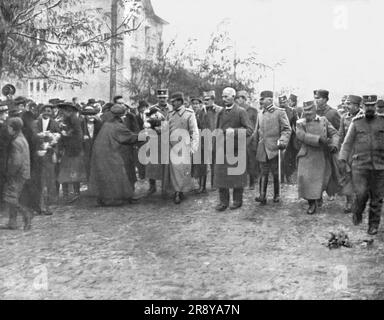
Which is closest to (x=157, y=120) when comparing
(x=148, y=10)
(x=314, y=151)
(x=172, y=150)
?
(x=172, y=150)

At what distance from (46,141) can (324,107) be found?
491 centimetres

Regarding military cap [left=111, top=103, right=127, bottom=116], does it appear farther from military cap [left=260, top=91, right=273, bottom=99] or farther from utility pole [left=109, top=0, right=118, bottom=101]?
military cap [left=260, top=91, right=273, bottom=99]

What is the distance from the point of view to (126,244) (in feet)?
26.1

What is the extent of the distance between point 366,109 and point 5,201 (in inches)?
205

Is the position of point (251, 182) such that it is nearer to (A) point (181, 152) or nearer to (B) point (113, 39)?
(A) point (181, 152)

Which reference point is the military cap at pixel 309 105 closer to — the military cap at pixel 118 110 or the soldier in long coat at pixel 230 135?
the soldier in long coat at pixel 230 135

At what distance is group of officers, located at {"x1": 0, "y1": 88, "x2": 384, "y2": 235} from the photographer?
822 cm

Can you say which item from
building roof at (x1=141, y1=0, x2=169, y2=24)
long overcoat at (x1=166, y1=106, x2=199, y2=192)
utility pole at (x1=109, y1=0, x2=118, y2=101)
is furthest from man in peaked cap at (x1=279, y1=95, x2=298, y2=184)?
utility pole at (x1=109, y1=0, x2=118, y2=101)

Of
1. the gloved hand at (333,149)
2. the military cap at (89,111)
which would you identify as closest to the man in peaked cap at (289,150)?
the gloved hand at (333,149)

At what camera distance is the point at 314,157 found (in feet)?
32.2

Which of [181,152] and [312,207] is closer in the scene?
[312,207]

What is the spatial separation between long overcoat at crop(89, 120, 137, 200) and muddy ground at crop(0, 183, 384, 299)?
0.37 metres

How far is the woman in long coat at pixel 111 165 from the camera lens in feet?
35.1
